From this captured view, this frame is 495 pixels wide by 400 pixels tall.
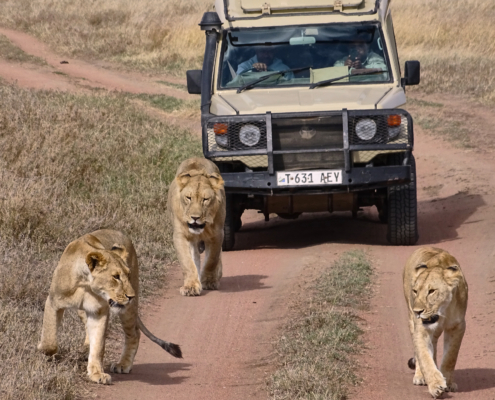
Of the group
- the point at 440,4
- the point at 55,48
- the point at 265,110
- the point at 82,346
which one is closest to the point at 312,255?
the point at 265,110

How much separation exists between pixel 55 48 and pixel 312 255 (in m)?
18.2

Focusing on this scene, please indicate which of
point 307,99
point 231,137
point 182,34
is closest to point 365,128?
point 307,99

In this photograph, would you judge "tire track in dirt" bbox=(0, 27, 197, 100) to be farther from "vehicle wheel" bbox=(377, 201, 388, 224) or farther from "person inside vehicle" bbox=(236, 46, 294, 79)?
"vehicle wheel" bbox=(377, 201, 388, 224)

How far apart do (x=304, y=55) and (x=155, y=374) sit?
4499 mm

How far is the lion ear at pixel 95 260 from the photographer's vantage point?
452 cm

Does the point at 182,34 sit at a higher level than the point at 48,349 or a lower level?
higher

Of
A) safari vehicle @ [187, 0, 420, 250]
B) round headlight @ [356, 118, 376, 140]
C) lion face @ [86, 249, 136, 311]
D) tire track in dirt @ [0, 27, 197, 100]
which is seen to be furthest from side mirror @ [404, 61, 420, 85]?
tire track in dirt @ [0, 27, 197, 100]

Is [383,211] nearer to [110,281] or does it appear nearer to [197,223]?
[197,223]

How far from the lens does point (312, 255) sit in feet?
27.8

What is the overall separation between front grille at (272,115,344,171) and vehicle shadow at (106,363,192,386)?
3.32 metres

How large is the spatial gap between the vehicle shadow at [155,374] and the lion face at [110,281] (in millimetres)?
574

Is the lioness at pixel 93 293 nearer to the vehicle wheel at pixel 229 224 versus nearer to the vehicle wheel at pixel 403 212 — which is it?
the vehicle wheel at pixel 229 224

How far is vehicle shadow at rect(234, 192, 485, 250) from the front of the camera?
9367mm

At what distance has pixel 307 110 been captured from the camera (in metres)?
8.38
